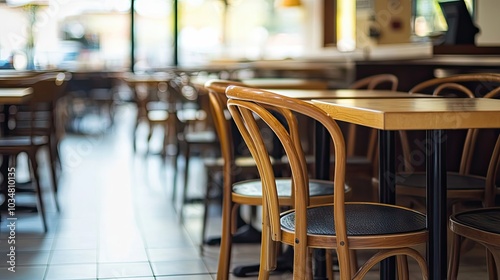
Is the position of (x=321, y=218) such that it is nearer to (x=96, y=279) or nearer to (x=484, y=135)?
(x=96, y=279)

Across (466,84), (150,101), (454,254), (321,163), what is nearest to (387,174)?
(454,254)

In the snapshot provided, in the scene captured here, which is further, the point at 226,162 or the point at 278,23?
the point at 278,23

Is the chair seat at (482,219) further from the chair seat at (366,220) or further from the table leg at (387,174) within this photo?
the table leg at (387,174)

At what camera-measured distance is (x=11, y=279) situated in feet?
10.2

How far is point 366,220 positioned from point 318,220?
0.13 m

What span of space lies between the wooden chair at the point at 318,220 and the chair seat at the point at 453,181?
635mm

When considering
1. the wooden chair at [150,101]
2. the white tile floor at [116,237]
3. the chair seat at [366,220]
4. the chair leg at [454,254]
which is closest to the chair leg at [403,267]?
the chair seat at [366,220]

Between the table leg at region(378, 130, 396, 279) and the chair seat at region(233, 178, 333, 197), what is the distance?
260 mm

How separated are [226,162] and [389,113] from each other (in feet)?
3.92

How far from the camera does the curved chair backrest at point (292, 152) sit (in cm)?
183

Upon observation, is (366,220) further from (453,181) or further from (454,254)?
(453,181)

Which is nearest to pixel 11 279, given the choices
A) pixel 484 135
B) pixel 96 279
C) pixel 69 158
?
pixel 96 279

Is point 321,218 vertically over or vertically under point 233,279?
over

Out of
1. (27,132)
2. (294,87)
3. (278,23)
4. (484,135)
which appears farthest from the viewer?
(278,23)
